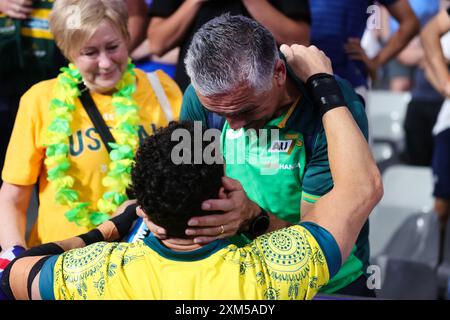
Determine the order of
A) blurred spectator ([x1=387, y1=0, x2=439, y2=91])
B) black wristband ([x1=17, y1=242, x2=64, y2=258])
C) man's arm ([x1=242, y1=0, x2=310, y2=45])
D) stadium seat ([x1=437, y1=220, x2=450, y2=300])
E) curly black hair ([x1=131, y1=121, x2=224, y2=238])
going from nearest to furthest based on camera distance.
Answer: curly black hair ([x1=131, y1=121, x2=224, y2=238])
black wristband ([x1=17, y1=242, x2=64, y2=258])
man's arm ([x1=242, y1=0, x2=310, y2=45])
stadium seat ([x1=437, y1=220, x2=450, y2=300])
blurred spectator ([x1=387, y1=0, x2=439, y2=91])

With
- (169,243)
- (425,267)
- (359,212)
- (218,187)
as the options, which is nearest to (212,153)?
(218,187)

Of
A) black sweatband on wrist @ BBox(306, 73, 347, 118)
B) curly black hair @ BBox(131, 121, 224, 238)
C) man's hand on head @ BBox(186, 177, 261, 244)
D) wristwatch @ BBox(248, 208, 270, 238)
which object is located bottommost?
wristwatch @ BBox(248, 208, 270, 238)

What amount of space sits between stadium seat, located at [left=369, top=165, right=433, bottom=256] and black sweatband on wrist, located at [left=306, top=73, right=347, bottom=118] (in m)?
2.83

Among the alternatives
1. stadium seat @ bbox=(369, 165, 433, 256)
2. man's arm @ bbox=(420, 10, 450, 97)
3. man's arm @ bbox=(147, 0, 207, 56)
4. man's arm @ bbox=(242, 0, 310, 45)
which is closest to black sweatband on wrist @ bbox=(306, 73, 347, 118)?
man's arm @ bbox=(242, 0, 310, 45)

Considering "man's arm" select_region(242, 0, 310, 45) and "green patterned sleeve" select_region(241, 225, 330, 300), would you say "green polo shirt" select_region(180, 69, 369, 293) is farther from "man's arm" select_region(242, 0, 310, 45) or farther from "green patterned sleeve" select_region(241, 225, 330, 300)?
"man's arm" select_region(242, 0, 310, 45)

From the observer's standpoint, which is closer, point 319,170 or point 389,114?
point 319,170

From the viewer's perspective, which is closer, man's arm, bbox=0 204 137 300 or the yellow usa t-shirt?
man's arm, bbox=0 204 137 300

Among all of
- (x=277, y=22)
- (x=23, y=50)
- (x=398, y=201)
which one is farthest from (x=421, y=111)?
(x=23, y=50)

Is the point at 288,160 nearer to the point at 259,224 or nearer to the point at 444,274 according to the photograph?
the point at 259,224

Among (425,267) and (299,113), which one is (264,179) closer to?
(299,113)

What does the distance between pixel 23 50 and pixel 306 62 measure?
1623 millimetres

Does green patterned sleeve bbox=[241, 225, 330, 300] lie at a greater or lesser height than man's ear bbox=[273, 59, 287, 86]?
lesser

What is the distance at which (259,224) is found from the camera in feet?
7.30

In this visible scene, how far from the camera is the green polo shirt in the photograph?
234cm
